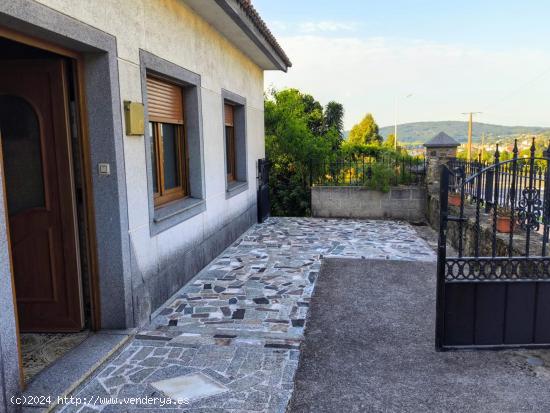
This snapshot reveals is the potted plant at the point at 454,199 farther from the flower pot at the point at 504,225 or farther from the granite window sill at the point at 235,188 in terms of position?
the granite window sill at the point at 235,188

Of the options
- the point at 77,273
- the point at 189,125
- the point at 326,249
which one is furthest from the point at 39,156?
the point at 326,249

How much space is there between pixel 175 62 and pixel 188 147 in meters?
1.31

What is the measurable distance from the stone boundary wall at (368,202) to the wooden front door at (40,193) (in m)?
7.92

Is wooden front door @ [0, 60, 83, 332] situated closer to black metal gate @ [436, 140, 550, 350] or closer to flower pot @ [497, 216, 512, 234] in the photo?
black metal gate @ [436, 140, 550, 350]

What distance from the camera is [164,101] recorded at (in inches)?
217

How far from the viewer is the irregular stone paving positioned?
10.4 feet

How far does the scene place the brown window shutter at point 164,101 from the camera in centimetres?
518

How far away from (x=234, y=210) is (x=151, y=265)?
11.8 feet

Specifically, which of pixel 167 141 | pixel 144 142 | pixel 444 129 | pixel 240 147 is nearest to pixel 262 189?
pixel 240 147

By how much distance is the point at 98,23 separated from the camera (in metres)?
3.61

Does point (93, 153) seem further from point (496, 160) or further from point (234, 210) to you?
point (234, 210)

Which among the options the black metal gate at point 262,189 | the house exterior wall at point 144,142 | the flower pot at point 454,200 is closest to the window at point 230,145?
the house exterior wall at point 144,142

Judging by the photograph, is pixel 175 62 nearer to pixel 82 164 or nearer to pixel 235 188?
pixel 82 164

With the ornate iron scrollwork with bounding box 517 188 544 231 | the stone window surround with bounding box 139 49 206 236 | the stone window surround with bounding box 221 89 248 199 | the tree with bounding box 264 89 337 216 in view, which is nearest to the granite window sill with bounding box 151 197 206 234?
the stone window surround with bounding box 139 49 206 236
